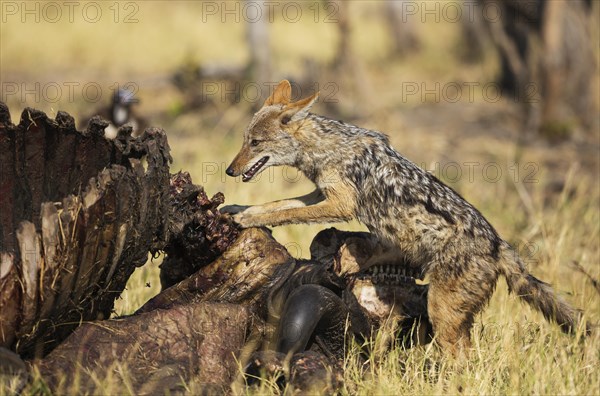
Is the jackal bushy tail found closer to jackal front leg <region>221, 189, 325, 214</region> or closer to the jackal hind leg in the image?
the jackal hind leg

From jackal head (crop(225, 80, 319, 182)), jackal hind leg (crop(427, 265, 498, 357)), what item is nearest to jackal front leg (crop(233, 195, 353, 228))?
jackal head (crop(225, 80, 319, 182))

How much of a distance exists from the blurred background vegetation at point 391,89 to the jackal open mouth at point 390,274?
112 cm

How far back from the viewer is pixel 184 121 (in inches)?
529

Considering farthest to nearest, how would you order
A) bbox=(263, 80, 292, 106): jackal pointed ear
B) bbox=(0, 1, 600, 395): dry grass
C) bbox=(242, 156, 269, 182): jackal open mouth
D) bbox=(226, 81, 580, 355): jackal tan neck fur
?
bbox=(263, 80, 292, 106): jackal pointed ear < bbox=(242, 156, 269, 182): jackal open mouth < bbox=(226, 81, 580, 355): jackal tan neck fur < bbox=(0, 1, 600, 395): dry grass

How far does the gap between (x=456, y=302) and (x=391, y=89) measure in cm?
1224

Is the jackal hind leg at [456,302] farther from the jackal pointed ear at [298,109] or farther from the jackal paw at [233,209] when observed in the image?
the jackal pointed ear at [298,109]

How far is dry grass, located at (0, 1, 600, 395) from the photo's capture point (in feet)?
15.1

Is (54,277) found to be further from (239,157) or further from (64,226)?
(239,157)

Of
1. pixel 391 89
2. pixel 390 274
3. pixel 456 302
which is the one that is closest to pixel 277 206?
pixel 390 274

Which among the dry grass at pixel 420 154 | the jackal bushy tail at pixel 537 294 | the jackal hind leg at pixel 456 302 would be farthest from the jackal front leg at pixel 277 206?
the jackal bushy tail at pixel 537 294

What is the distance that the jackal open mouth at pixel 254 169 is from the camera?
600 cm

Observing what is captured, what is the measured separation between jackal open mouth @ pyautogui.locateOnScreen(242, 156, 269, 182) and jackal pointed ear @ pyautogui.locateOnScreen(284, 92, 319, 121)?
0.35 meters

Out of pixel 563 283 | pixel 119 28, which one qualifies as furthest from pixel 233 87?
pixel 563 283

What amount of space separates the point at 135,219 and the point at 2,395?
109 centimetres
